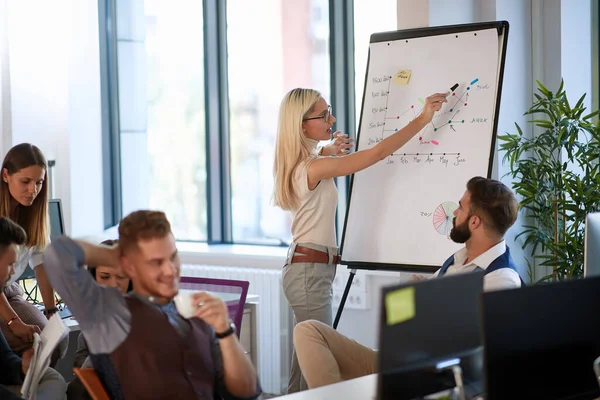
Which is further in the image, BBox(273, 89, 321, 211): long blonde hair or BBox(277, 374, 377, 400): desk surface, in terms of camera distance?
BBox(273, 89, 321, 211): long blonde hair

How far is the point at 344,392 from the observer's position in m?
2.28

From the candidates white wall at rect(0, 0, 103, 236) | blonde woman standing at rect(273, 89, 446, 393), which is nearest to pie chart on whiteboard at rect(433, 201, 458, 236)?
blonde woman standing at rect(273, 89, 446, 393)

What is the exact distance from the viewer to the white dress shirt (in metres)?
2.72

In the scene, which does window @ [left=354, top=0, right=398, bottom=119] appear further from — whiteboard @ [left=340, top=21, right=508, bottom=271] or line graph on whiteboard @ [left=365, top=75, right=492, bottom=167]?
line graph on whiteboard @ [left=365, top=75, right=492, bottom=167]

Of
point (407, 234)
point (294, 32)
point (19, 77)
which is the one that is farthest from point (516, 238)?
point (19, 77)

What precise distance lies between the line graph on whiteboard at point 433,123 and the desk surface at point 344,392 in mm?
1616

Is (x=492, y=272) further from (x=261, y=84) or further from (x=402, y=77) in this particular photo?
(x=261, y=84)

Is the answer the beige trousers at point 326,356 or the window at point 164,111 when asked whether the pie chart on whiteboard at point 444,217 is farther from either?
the window at point 164,111

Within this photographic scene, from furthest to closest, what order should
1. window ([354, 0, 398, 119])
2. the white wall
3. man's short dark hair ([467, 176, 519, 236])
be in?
the white wall, window ([354, 0, 398, 119]), man's short dark hair ([467, 176, 519, 236])

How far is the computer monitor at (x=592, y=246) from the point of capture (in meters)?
2.46

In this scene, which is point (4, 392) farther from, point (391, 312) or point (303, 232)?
point (303, 232)

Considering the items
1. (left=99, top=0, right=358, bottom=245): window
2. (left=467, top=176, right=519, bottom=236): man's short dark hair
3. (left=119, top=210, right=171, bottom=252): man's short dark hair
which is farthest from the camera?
(left=99, top=0, right=358, bottom=245): window

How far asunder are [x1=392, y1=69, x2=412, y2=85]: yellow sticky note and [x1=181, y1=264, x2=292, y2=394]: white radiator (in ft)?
5.50

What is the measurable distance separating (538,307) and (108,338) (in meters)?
1.13
